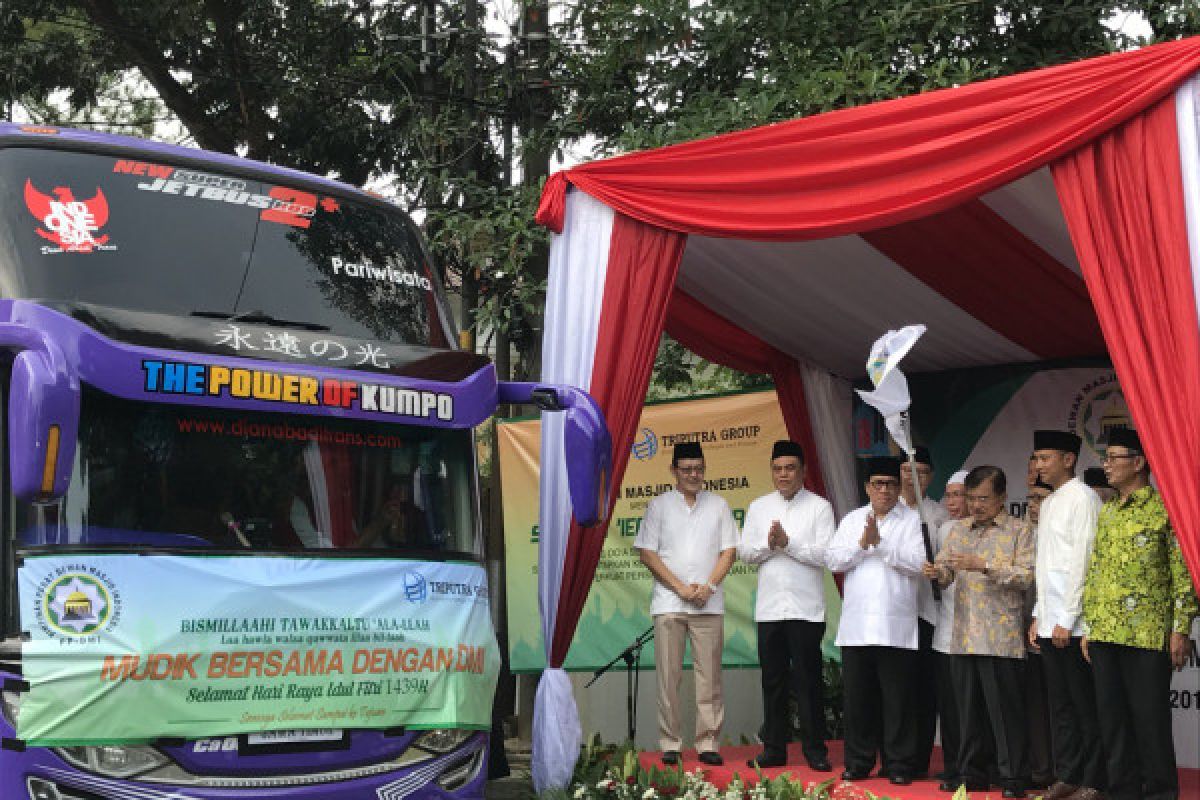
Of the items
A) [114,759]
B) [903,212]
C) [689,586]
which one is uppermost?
[903,212]

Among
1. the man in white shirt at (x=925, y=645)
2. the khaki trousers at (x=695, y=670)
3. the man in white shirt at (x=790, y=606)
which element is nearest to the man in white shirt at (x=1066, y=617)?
the man in white shirt at (x=925, y=645)

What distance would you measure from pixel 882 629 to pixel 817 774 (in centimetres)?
93

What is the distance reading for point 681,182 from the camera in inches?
316

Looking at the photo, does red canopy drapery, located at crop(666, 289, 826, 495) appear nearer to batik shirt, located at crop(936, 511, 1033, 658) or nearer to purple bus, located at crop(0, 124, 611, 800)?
batik shirt, located at crop(936, 511, 1033, 658)

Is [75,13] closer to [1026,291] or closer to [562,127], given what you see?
[562,127]

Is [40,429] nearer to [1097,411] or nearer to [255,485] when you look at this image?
[255,485]

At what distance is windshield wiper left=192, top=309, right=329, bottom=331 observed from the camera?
6.71m

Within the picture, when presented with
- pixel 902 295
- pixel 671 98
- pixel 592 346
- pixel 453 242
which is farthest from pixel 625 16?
pixel 592 346

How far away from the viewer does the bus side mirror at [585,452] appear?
7.33 meters

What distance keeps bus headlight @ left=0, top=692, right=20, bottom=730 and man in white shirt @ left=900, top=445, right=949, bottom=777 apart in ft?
16.3

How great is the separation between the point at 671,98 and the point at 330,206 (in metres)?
6.00

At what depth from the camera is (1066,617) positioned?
7500 millimetres

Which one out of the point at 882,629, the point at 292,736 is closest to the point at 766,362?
the point at 882,629

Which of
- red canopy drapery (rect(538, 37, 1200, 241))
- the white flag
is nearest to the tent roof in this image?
red canopy drapery (rect(538, 37, 1200, 241))
